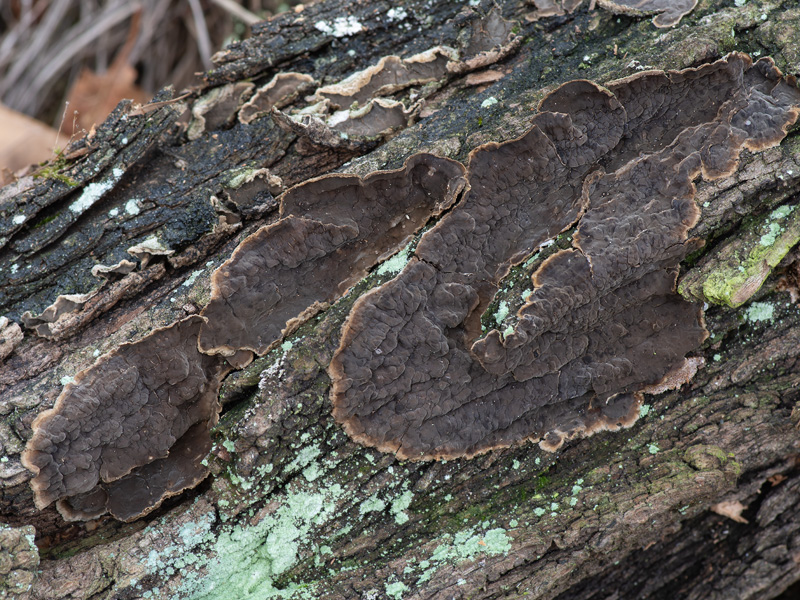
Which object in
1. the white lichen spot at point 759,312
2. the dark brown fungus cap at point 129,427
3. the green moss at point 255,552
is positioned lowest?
the white lichen spot at point 759,312

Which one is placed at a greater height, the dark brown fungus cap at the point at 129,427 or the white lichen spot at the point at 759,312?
the dark brown fungus cap at the point at 129,427

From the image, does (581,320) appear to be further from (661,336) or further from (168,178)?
(168,178)

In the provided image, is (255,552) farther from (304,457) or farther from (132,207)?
(132,207)

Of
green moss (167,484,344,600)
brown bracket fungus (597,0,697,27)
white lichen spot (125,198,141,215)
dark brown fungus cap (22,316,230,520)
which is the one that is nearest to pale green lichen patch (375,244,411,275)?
dark brown fungus cap (22,316,230,520)

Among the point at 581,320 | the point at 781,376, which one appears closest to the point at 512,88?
the point at 581,320

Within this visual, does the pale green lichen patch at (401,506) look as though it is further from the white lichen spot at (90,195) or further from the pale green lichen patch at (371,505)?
the white lichen spot at (90,195)

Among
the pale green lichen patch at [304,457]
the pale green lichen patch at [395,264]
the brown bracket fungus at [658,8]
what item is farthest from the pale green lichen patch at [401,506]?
the brown bracket fungus at [658,8]

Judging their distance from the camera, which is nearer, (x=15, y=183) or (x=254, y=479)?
(x=254, y=479)
